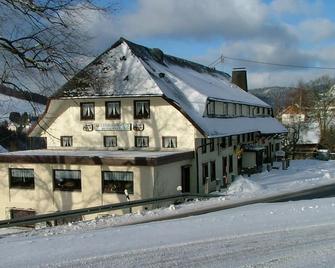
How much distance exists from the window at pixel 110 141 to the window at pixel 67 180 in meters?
5.01

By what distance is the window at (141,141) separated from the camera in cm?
3388

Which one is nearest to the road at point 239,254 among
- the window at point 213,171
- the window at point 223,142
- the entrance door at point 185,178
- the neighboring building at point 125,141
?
the neighboring building at point 125,141

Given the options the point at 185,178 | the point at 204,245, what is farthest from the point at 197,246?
the point at 185,178

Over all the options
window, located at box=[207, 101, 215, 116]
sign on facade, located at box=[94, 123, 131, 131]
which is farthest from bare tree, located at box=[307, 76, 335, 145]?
sign on facade, located at box=[94, 123, 131, 131]

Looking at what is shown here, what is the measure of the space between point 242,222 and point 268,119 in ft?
142

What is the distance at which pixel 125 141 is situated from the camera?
34.5m

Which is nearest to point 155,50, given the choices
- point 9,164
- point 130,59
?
point 130,59

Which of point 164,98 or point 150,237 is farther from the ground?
point 164,98

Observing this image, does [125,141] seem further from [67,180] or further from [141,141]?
[67,180]

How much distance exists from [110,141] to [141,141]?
7.72ft

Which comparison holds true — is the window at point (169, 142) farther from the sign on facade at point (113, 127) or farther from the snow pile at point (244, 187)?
the snow pile at point (244, 187)

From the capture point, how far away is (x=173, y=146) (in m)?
33.3

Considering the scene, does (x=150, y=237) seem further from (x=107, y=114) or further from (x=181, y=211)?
(x=107, y=114)

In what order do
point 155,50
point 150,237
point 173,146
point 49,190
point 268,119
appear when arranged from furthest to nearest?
point 268,119 → point 155,50 → point 173,146 → point 49,190 → point 150,237
